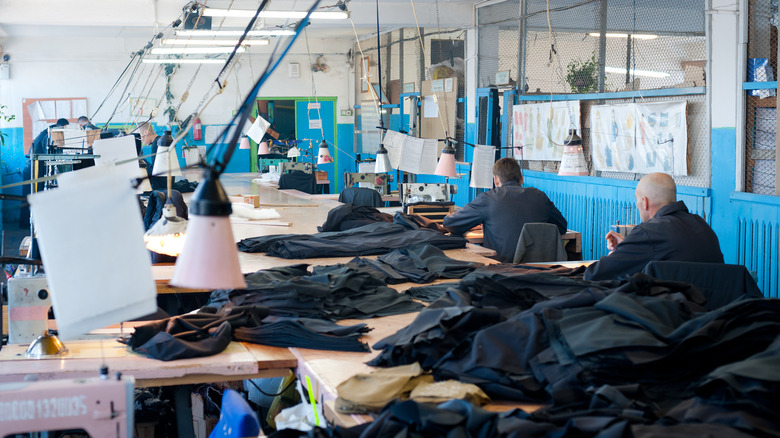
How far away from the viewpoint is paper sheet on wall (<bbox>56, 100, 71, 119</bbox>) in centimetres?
1454

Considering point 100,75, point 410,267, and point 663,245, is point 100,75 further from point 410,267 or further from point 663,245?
point 663,245

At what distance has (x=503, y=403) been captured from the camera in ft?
7.73

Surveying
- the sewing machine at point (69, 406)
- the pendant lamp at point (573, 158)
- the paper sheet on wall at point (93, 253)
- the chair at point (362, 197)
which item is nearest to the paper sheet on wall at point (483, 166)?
the pendant lamp at point (573, 158)

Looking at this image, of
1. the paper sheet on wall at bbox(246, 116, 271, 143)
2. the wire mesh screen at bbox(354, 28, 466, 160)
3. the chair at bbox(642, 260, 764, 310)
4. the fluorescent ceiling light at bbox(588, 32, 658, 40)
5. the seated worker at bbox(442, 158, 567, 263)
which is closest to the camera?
Result: the chair at bbox(642, 260, 764, 310)

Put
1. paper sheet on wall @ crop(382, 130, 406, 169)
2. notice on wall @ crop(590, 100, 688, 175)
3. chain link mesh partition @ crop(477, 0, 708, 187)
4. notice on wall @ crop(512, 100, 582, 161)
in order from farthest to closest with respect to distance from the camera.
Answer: notice on wall @ crop(512, 100, 582, 161), paper sheet on wall @ crop(382, 130, 406, 169), notice on wall @ crop(590, 100, 688, 175), chain link mesh partition @ crop(477, 0, 708, 187)

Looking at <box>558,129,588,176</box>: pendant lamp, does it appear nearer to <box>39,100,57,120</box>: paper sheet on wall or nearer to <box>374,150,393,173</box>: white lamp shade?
<box>374,150,393,173</box>: white lamp shade

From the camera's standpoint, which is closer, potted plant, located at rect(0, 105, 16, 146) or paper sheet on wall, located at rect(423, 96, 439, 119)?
paper sheet on wall, located at rect(423, 96, 439, 119)

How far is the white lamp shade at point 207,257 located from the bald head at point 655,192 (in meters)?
2.95

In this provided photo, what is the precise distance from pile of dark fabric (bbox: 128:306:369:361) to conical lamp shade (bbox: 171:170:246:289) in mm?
1110

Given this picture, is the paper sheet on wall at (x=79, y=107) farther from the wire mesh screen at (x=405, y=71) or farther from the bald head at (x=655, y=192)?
the bald head at (x=655, y=192)

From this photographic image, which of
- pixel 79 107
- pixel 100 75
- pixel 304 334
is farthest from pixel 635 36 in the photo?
pixel 79 107

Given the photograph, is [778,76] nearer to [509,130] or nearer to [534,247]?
[534,247]

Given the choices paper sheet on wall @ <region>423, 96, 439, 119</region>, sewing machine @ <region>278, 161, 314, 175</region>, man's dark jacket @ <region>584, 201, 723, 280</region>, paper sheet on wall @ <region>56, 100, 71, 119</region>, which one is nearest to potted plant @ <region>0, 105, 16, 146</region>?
paper sheet on wall @ <region>56, 100, 71, 119</region>

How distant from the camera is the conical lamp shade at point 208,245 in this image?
1.75 metres
